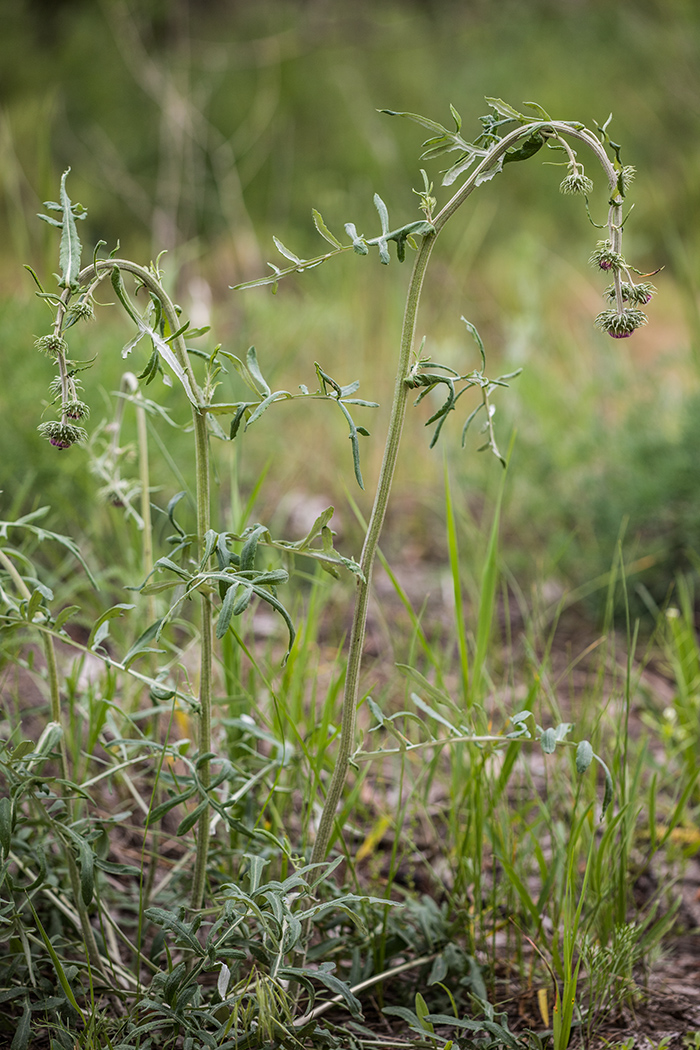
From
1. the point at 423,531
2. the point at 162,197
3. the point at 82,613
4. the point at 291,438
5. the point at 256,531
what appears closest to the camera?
the point at 256,531

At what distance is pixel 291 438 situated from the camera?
2.28 metres

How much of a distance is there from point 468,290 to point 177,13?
176cm

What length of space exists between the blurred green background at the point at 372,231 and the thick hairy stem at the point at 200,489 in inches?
27.6

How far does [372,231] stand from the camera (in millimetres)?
3613

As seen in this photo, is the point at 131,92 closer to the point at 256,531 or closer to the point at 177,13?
the point at 177,13

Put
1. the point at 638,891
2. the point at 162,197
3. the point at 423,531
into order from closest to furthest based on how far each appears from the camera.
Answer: the point at 638,891, the point at 423,531, the point at 162,197

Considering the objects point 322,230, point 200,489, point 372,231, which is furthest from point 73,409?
point 372,231

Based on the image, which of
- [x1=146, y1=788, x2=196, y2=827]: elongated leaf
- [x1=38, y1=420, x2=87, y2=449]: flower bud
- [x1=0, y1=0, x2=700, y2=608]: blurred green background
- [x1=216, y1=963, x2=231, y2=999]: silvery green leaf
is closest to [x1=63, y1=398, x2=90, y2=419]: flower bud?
[x1=38, y1=420, x2=87, y2=449]: flower bud

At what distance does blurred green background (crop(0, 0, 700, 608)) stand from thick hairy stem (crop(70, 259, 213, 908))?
2.30 ft

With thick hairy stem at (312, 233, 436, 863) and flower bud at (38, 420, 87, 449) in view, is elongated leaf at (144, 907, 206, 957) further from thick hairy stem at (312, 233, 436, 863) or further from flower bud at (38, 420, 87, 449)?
flower bud at (38, 420, 87, 449)

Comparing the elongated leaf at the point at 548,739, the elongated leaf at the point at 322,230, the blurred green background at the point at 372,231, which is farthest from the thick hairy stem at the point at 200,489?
the blurred green background at the point at 372,231

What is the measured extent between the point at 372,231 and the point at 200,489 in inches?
126

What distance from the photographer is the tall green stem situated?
60 cm

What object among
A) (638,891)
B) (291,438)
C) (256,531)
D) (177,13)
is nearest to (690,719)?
(638,891)
